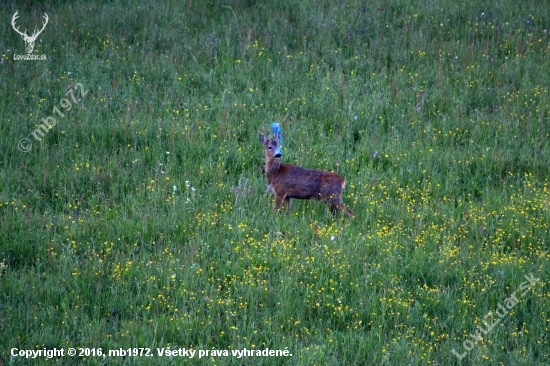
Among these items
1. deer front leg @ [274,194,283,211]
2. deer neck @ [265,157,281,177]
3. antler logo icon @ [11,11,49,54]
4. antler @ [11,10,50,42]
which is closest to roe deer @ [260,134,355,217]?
deer front leg @ [274,194,283,211]

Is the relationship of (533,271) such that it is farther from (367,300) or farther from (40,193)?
(40,193)

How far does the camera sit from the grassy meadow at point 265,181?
7809 millimetres

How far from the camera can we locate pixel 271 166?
10805 millimetres

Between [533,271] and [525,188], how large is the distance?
8.23 ft

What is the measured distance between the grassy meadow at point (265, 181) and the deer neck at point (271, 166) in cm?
38

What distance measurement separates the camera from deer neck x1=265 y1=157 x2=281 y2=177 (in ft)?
35.2

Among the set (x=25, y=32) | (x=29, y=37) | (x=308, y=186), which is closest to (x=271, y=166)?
(x=308, y=186)

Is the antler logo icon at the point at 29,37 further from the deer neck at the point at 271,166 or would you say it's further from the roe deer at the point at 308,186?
the roe deer at the point at 308,186

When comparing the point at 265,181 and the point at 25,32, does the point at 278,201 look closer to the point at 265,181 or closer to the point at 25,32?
the point at 265,181

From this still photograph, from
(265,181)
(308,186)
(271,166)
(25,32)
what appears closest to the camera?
(308,186)

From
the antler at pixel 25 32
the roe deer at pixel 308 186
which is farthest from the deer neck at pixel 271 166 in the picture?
the antler at pixel 25 32

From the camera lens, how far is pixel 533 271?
A: 8812 mm

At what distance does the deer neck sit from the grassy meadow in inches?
14.8

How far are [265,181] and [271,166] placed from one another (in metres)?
0.57
